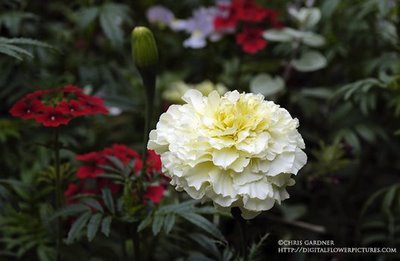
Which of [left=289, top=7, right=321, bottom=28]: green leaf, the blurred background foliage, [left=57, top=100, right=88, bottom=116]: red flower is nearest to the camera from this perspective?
[left=57, top=100, right=88, bottom=116]: red flower

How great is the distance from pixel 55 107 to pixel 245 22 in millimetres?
806

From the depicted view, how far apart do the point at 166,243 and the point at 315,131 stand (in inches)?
30.3

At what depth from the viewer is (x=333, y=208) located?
6.07 ft

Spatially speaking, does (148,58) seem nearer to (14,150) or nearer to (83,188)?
(83,188)

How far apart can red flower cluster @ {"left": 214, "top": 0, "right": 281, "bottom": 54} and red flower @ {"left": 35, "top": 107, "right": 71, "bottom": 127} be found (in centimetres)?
73

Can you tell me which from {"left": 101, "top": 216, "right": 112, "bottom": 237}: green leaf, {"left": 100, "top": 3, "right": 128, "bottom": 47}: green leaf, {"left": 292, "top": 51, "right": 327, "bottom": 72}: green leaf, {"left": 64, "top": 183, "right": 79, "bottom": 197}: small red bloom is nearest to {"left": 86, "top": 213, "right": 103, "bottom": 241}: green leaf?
{"left": 101, "top": 216, "right": 112, "bottom": 237}: green leaf

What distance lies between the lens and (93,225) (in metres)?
1.08

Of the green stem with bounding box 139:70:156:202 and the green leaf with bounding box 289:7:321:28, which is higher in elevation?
the green stem with bounding box 139:70:156:202

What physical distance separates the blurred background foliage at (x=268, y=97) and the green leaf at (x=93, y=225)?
0.17m

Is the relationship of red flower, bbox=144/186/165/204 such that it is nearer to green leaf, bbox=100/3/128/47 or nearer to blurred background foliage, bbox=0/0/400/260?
blurred background foliage, bbox=0/0/400/260

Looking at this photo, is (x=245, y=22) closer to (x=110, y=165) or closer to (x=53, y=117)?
(x=110, y=165)

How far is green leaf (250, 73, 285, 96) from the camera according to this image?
70.2 inches

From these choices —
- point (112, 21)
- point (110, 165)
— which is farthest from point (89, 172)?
point (112, 21)

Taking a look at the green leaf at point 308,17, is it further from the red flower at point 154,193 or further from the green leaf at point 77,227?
the green leaf at point 77,227
